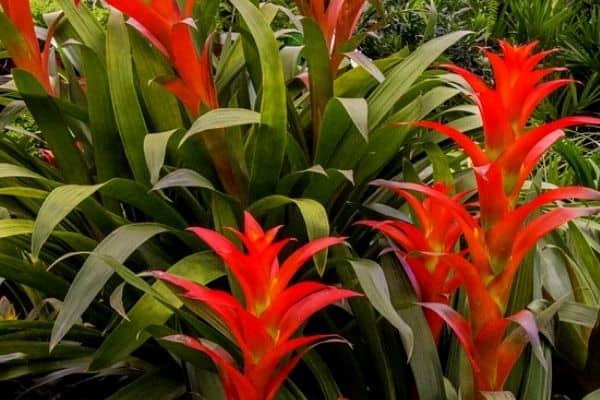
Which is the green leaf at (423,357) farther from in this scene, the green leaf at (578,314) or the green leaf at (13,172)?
the green leaf at (13,172)

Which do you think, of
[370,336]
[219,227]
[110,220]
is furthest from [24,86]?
[370,336]

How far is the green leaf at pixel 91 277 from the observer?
1115 millimetres

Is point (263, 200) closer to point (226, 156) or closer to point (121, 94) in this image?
point (226, 156)

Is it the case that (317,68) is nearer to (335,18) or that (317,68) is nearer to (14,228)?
(335,18)

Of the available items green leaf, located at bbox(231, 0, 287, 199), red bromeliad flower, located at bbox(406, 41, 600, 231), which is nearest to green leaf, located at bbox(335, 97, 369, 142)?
green leaf, located at bbox(231, 0, 287, 199)

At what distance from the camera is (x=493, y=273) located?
105 cm

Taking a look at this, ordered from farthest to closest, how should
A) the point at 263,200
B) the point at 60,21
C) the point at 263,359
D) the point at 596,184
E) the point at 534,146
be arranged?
the point at 596,184
the point at 60,21
the point at 263,200
the point at 534,146
the point at 263,359

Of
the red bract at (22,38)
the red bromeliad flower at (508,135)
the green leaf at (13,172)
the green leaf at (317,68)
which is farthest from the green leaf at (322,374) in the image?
the red bract at (22,38)

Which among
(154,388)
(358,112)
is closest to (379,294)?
(358,112)

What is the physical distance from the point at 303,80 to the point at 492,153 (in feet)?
2.54

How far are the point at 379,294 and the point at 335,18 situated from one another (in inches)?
25.8

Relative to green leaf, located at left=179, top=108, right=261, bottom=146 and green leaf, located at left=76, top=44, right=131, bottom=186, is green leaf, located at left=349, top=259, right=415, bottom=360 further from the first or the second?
green leaf, located at left=76, top=44, right=131, bottom=186

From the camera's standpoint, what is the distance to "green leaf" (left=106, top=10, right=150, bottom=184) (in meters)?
1.45

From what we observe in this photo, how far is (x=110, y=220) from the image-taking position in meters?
1.44
